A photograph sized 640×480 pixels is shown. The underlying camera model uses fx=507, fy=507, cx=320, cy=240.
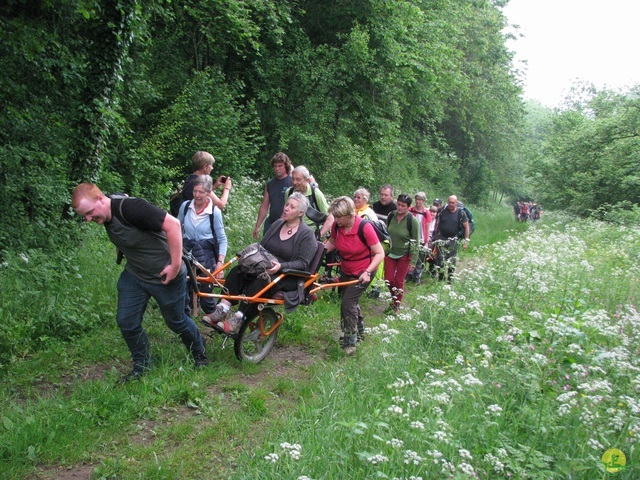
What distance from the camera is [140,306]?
15.4 feet

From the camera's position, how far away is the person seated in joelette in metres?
5.23

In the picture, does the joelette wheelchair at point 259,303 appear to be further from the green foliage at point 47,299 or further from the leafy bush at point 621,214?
the leafy bush at point 621,214

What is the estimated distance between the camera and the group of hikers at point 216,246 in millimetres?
4328

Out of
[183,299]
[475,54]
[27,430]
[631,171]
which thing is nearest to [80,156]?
[183,299]

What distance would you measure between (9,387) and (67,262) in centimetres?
237

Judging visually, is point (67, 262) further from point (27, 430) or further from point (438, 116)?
point (438, 116)

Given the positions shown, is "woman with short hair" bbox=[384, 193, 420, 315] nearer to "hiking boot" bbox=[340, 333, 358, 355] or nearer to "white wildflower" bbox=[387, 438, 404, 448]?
"hiking boot" bbox=[340, 333, 358, 355]

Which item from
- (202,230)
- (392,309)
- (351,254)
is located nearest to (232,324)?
(202,230)

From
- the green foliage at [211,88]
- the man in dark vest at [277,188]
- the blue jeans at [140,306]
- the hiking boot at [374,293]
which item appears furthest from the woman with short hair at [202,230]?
the hiking boot at [374,293]

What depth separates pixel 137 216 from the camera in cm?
425

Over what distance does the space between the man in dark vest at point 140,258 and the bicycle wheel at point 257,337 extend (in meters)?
0.55

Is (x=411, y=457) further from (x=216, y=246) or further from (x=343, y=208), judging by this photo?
(x=216, y=246)

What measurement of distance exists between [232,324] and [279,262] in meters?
0.82

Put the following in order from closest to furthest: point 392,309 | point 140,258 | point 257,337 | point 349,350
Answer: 1. point 140,258
2. point 257,337
3. point 349,350
4. point 392,309
